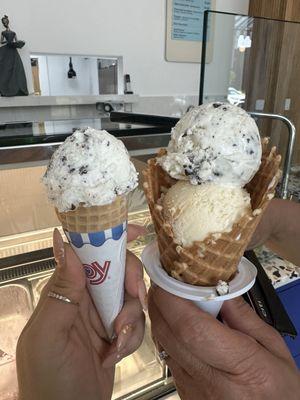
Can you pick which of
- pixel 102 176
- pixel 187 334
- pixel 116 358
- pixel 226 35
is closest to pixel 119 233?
pixel 102 176

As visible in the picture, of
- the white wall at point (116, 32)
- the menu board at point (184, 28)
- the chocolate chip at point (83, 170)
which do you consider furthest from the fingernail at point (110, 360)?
the menu board at point (184, 28)

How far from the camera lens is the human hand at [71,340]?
682 millimetres

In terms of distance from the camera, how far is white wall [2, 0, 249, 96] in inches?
128

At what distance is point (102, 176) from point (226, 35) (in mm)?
2872

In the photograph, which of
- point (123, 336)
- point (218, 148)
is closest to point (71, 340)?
point (123, 336)

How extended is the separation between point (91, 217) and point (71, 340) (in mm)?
322

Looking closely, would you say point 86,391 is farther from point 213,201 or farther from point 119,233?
point 213,201

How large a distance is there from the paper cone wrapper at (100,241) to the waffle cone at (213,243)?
86 millimetres

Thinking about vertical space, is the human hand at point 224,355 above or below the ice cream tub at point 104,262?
below

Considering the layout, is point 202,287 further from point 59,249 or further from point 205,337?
point 59,249

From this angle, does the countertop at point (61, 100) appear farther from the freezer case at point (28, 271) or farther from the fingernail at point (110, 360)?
the fingernail at point (110, 360)

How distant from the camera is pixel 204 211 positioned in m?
0.62

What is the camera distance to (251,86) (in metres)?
3.25

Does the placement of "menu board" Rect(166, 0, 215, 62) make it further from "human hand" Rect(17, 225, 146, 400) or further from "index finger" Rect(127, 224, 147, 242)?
"human hand" Rect(17, 225, 146, 400)
